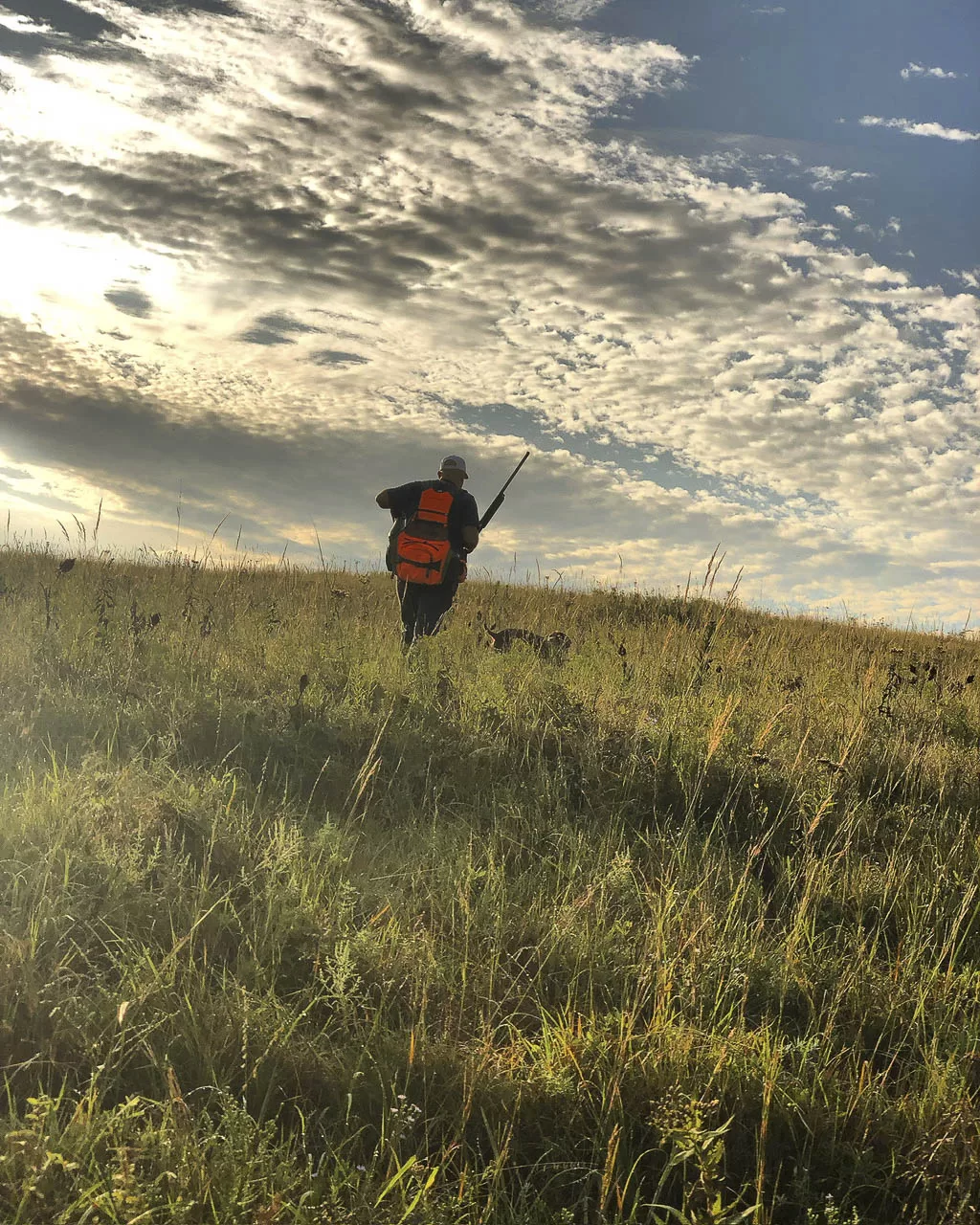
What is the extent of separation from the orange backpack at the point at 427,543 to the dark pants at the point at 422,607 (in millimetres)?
226

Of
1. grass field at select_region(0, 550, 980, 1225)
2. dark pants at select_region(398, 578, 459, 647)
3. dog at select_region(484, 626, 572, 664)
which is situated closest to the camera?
grass field at select_region(0, 550, 980, 1225)

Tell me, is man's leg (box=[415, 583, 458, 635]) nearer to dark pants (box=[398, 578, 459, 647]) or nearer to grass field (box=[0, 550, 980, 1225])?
dark pants (box=[398, 578, 459, 647])

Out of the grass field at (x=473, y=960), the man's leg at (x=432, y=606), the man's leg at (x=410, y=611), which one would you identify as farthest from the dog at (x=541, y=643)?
the grass field at (x=473, y=960)

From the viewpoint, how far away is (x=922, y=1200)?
212cm

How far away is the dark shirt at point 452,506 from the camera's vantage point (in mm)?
8055

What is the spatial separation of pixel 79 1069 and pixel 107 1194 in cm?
66

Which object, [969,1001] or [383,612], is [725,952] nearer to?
[969,1001]

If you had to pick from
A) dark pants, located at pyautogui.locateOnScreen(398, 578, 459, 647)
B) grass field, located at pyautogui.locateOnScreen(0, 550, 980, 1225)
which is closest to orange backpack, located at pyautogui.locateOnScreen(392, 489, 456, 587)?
dark pants, located at pyautogui.locateOnScreen(398, 578, 459, 647)

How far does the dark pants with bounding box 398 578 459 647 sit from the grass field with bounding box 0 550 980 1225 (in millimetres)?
2074

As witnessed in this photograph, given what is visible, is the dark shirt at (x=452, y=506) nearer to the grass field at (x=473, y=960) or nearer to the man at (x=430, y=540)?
the man at (x=430, y=540)

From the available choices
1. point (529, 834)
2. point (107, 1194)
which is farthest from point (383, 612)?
point (107, 1194)

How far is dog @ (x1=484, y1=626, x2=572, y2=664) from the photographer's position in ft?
24.7

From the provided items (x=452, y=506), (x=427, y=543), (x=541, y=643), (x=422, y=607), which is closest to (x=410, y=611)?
(x=422, y=607)

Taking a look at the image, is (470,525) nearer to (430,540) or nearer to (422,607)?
(430,540)
